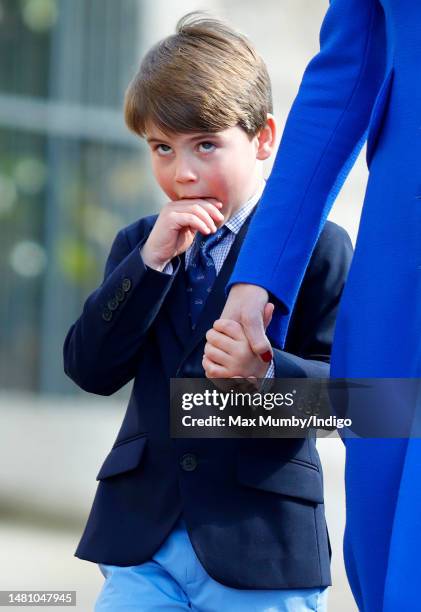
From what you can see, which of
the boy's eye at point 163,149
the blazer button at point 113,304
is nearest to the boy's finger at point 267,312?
the blazer button at point 113,304

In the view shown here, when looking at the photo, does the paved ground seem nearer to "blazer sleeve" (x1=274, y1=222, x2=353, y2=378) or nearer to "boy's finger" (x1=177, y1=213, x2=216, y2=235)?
"blazer sleeve" (x1=274, y1=222, x2=353, y2=378)

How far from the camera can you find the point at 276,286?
Result: 229cm

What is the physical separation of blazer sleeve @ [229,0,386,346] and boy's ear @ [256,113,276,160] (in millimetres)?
467

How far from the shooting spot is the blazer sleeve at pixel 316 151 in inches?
89.7

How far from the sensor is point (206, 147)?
265 centimetres

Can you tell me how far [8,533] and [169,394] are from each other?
386cm

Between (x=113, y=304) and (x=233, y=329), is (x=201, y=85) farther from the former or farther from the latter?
(x=233, y=329)

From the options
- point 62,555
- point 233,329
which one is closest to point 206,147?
point 233,329

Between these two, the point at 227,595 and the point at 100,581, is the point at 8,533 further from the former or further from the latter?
the point at 227,595

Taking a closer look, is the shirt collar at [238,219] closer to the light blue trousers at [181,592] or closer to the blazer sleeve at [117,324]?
the blazer sleeve at [117,324]

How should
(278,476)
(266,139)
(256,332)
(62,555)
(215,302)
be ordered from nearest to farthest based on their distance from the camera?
(256,332), (278,476), (215,302), (266,139), (62,555)

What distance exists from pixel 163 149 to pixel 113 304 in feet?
1.07

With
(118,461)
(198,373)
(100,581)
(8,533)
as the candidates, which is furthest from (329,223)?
(8,533)

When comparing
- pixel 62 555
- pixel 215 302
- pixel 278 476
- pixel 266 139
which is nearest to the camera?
pixel 278 476
